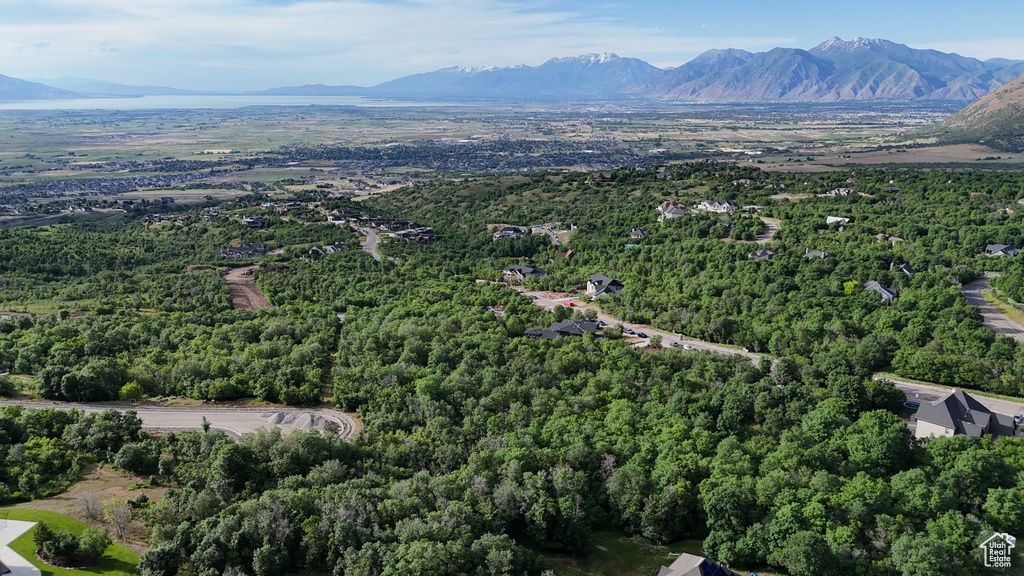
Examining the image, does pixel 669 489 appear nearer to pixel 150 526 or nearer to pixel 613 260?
pixel 150 526

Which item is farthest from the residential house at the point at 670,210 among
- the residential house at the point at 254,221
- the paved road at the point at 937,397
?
the residential house at the point at 254,221

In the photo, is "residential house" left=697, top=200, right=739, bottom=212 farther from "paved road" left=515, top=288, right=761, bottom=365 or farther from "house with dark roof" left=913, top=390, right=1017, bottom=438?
"house with dark roof" left=913, top=390, right=1017, bottom=438

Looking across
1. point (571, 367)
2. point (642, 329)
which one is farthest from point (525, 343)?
point (642, 329)

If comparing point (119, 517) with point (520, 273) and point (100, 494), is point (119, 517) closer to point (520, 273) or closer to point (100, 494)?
point (100, 494)

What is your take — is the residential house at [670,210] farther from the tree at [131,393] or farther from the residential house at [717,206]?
the tree at [131,393]

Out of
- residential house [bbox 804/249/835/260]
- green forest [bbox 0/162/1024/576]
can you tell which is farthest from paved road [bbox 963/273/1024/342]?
residential house [bbox 804/249/835/260]

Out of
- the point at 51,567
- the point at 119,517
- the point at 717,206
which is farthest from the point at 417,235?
the point at 51,567

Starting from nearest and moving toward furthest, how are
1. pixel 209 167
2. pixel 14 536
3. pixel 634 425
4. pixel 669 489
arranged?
pixel 14 536
pixel 669 489
pixel 634 425
pixel 209 167

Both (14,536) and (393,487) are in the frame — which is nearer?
(14,536)
